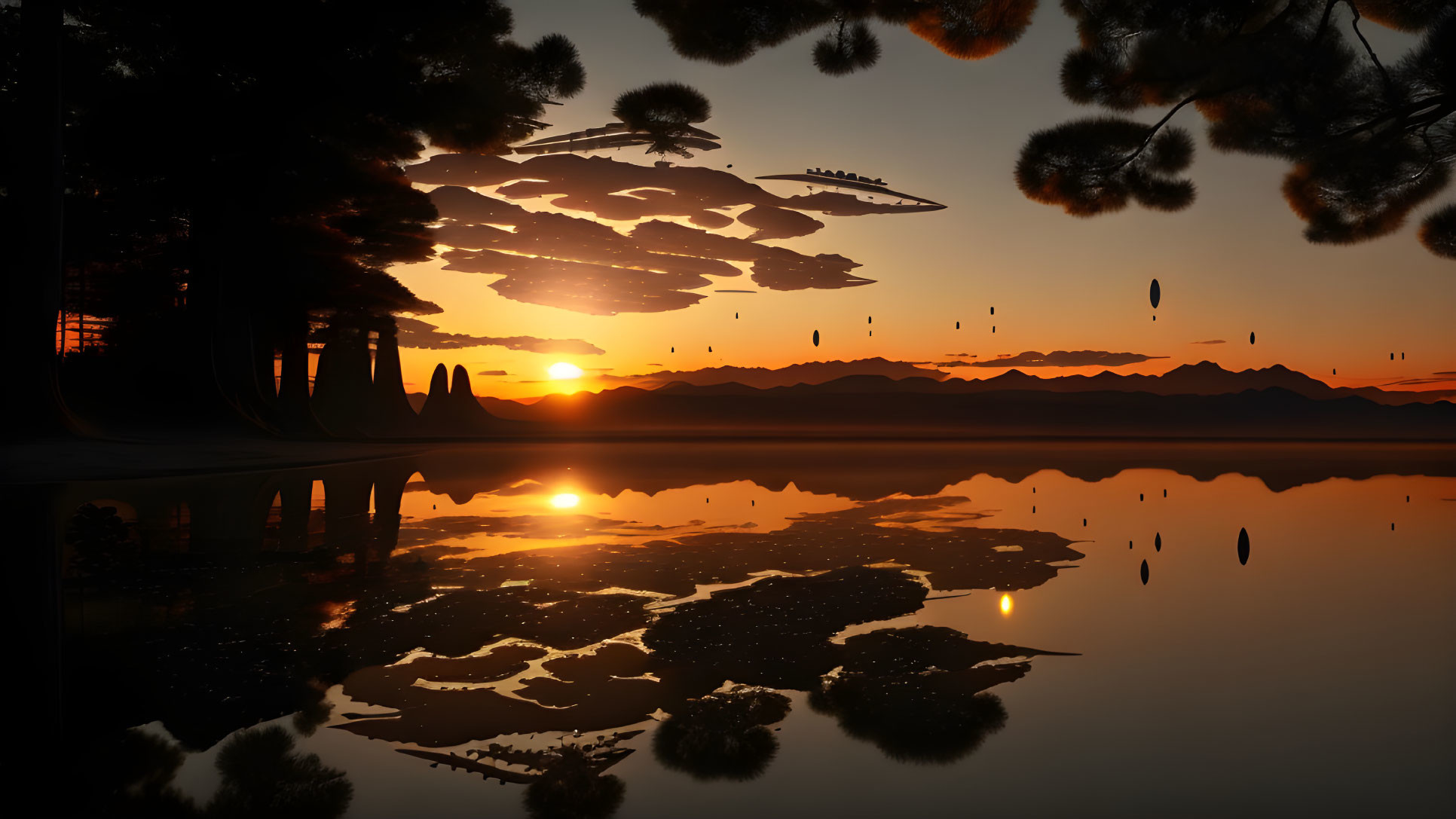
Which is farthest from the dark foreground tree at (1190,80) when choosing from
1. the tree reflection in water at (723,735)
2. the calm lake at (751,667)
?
the tree reflection in water at (723,735)

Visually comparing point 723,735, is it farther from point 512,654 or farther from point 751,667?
point 512,654

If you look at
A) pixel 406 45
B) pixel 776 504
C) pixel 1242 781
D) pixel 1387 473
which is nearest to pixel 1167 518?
pixel 776 504

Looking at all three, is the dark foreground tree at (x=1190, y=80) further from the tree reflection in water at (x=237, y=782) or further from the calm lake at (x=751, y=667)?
the tree reflection in water at (x=237, y=782)

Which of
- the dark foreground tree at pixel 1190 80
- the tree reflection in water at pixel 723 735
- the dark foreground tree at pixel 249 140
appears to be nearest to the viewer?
the tree reflection in water at pixel 723 735

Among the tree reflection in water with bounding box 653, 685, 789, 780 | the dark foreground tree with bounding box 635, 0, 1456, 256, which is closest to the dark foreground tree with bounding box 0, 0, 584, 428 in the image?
the dark foreground tree with bounding box 635, 0, 1456, 256

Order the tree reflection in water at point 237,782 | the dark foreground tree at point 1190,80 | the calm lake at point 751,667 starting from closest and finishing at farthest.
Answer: the tree reflection in water at point 237,782, the calm lake at point 751,667, the dark foreground tree at point 1190,80

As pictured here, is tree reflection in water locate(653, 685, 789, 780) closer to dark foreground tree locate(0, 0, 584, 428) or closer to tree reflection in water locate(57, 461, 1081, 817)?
tree reflection in water locate(57, 461, 1081, 817)

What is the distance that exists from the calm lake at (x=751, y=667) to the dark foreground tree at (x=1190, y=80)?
16.4 ft

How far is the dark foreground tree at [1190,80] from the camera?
33.9 feet

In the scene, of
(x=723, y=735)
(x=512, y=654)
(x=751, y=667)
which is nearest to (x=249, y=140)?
(x=512, y=654)

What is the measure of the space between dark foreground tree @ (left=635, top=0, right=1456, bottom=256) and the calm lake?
16.4 ft

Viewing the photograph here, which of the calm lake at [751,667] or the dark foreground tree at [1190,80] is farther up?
the dark foreground tree at [1190,80]

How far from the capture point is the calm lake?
3789mm

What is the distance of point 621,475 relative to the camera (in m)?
22.3
